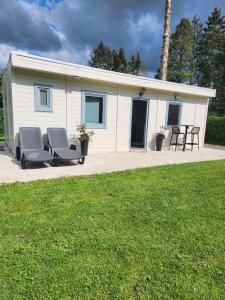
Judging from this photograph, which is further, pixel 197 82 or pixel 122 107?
pixel 197 82

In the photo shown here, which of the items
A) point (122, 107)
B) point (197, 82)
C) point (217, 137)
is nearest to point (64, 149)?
Answer: point (122, 107)

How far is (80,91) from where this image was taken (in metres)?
7.06

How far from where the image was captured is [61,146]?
642 centimetres

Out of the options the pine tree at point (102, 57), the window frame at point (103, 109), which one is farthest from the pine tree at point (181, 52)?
the window frame at point (103, 109)

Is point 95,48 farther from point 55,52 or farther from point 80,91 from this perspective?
point 80,91

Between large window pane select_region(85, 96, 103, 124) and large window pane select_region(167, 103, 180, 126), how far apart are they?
3.28m

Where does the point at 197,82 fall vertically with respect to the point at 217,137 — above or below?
above

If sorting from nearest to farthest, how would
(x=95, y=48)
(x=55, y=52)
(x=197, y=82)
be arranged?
(x=55, y=52) < (x=197, y=82) < (x=95, y=48)

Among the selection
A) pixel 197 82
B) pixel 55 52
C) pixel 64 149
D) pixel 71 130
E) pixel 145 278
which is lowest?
pixel 145 278

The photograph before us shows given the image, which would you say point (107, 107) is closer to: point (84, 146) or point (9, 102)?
point (84, 146)

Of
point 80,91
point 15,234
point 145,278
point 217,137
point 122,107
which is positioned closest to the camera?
point 145,278

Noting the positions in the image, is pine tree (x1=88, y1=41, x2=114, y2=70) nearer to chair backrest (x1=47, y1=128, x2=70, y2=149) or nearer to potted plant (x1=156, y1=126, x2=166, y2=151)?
potted plant (x1=156, y1=126, x2=166, y2=151)

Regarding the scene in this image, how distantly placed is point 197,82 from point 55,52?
1647 cm

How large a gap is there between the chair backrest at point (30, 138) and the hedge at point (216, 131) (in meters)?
10.9
